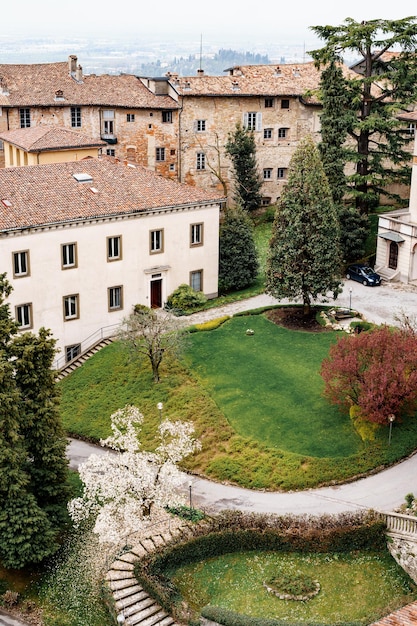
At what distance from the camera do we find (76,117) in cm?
7181

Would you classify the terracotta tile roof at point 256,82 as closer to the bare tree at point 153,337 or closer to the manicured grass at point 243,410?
the manicured grass at point 243,410

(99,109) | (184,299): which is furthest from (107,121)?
(184,299)

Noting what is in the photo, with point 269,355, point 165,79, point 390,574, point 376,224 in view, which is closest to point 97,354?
point 269,355

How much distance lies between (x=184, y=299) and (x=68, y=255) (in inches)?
330

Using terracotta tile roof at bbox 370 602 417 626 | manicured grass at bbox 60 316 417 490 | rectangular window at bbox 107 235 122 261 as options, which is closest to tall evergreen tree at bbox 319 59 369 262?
manicured grass at bbox 60 316 417 490

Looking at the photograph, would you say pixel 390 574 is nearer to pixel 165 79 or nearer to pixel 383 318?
pixel 383 318

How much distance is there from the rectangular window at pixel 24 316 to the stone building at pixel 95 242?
0.19ft

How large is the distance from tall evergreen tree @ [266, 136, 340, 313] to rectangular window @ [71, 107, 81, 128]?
28567mm

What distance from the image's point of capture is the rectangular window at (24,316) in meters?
48.1

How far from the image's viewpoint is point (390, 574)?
106 feet

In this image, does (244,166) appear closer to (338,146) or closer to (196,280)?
(338,146)

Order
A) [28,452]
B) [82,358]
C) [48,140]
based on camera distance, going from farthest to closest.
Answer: [48,140]
[82,358]
[28,452]

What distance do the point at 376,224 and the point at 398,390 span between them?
1286 inches

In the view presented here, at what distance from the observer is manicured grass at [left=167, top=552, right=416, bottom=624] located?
30484 mm
